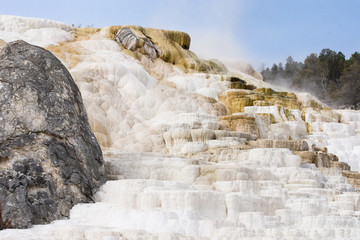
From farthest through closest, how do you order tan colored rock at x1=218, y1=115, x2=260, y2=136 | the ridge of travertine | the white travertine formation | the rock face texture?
the white travertine formation, tan colored rock at x1=218, y1=115, x2=260, y2=136, the rock face texture, the ridge of travertine

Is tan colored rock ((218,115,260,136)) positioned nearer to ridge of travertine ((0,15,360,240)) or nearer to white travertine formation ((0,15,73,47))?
ridge of travertine ((0,15,360,240))

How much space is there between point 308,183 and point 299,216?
2148 millimetres

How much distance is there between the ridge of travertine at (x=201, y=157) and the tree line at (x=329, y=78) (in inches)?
528

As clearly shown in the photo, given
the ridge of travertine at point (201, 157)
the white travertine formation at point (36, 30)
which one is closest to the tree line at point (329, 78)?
the ridge of travertine at point (201, 157)

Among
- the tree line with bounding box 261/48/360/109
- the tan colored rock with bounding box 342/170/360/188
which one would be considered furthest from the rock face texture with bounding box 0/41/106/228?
the tree line with bounding box 261/48/360/109

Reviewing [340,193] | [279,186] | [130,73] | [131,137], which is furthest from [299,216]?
[130,73]

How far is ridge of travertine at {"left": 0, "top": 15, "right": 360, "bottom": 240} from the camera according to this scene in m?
9.05

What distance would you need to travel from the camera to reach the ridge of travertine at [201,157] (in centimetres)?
905

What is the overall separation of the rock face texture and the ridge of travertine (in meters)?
0.42

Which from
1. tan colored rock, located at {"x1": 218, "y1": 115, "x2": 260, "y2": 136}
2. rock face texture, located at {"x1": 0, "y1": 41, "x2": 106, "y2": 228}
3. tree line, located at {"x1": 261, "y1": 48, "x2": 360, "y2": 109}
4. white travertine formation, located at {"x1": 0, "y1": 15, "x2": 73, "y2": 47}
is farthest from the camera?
tree line, located at {"x1": 261, "y1": 48, "x2": 360, "y2": 109}

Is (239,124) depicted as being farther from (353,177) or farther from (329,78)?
(329,78)

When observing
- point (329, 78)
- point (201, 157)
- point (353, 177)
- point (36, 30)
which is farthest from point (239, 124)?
point (329, 78)

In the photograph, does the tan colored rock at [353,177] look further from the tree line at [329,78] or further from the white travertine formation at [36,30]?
the tree line at [329,78]

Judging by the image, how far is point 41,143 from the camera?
403 inches
